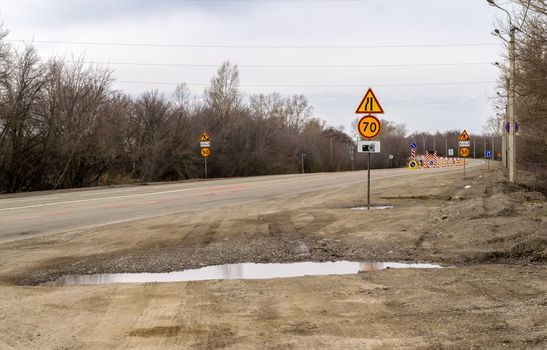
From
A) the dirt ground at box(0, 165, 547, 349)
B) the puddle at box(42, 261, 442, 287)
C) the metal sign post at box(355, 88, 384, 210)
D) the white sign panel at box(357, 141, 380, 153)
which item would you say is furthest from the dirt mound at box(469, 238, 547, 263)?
the white sign panel at box(357, 141, 380, 153)

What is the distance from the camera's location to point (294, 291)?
774cm

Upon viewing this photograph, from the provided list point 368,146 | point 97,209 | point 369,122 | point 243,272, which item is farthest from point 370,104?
point 97,209

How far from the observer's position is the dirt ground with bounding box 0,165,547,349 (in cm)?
578

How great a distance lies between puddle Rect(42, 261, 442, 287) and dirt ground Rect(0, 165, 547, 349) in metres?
0.33

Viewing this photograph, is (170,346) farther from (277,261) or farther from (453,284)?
(277,261)

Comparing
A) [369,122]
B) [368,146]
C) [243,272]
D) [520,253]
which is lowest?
[243,272]

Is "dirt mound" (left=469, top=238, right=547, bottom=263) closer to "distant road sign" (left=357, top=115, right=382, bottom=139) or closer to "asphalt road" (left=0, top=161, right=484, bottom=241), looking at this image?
"distant road sign" (left=357, top=115, right=382, bottom=139)

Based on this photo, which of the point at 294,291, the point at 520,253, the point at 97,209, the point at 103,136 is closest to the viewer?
A: the point at 294,291

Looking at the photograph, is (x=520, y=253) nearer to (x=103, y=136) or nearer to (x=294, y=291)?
(x=294, y=291)

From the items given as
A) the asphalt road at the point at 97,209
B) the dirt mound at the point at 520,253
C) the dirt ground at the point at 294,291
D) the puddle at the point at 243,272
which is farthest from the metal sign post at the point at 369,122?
the puddle at the point at 243,272

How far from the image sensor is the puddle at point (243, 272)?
8.93 m

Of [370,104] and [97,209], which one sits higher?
[370,104]

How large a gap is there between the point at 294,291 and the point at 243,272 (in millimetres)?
1851

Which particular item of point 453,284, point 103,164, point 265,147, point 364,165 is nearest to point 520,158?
point 265,147
